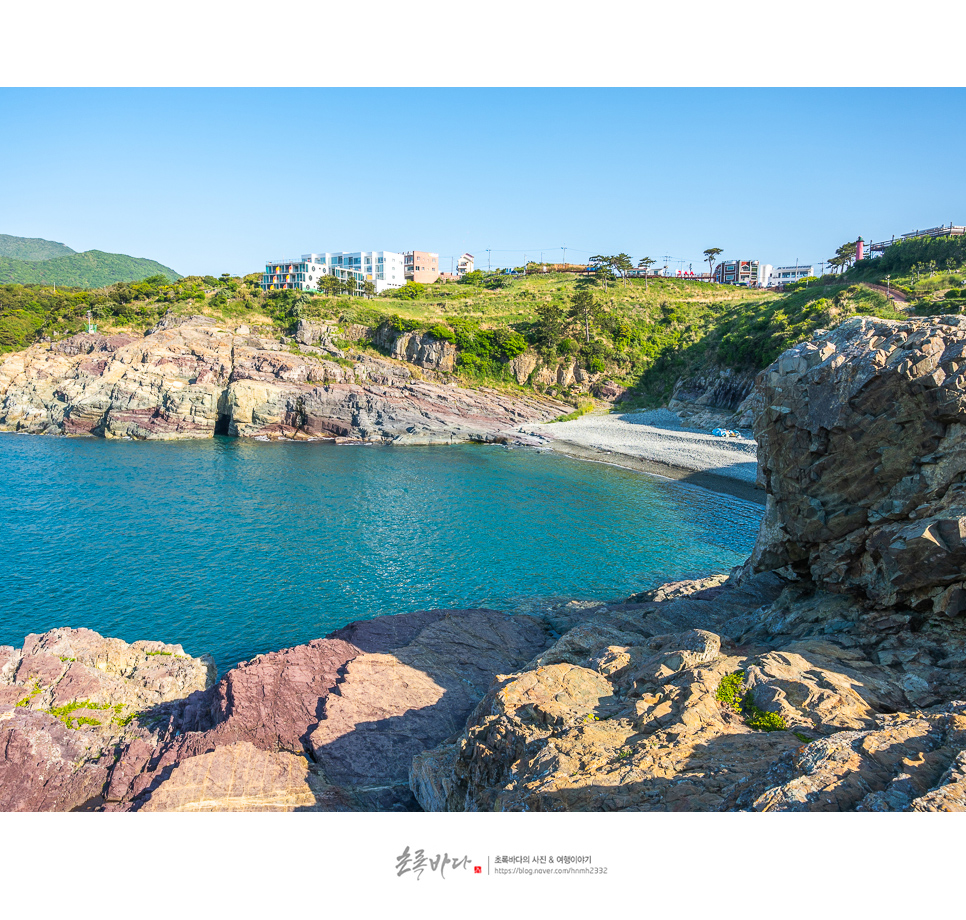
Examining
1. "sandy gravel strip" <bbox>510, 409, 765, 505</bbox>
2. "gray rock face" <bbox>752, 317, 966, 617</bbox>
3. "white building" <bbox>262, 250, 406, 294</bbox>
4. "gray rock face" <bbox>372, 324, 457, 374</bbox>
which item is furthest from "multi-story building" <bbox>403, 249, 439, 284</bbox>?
"gray rock face" <bbox>752, 317, 966, 617</bbox>

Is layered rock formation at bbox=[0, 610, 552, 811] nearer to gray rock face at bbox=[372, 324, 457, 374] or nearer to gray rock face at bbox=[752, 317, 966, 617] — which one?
gray rock face at bbox=[752, 317, 966, 617]

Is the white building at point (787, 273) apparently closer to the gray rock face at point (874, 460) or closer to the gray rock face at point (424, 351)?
the gray rock face at point (424, 351)

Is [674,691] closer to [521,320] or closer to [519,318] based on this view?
[521,320]

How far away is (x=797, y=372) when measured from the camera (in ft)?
58.3

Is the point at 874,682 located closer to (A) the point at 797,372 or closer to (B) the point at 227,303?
(A) the point at 797,372

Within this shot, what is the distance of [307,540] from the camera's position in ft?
115

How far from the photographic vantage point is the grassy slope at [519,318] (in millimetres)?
77756

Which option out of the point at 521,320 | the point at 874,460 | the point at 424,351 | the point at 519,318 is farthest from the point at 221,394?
the point at 874,460

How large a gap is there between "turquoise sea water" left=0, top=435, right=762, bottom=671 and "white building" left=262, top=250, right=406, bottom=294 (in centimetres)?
7326

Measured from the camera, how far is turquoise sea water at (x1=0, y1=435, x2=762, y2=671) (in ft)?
84.7

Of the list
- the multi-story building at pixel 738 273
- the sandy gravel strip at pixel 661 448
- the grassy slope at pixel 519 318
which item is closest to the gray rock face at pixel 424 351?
the grassy slope at pixel 519 318

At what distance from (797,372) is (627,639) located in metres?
9.81

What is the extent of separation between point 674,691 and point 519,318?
91045 mm

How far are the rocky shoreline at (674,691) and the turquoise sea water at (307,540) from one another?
20.4ft
